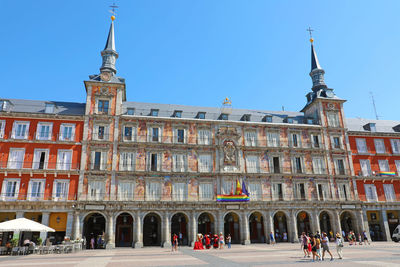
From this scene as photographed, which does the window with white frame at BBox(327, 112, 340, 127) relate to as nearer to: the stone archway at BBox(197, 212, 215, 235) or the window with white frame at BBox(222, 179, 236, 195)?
the window with white frame at BBox(222, 179, 236, 195)

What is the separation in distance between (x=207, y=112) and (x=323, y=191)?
65.0 ft

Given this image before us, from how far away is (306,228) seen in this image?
136ft

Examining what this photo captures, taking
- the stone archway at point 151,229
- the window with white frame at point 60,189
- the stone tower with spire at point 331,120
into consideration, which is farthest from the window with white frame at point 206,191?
the stone tower with spire at point 331,120

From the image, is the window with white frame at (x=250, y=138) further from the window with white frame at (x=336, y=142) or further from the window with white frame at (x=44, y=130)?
Answer: the window with white frame at (x=44, y=130)

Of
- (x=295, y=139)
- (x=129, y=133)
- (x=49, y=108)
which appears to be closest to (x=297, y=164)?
(x=295, y=139)

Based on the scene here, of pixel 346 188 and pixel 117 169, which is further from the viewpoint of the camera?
pixel 346 188

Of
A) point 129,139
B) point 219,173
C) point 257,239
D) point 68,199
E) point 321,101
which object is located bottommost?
point 257,239

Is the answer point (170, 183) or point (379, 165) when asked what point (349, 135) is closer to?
point (379, 165)

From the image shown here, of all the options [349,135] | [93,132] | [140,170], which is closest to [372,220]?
[349,135]

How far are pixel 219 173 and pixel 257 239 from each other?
11629 mm

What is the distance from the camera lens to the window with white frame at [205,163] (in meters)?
38.3

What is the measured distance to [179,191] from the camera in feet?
120

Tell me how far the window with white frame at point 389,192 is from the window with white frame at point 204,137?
26.4 meters

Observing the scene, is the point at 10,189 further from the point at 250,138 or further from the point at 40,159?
the point at 250,138
